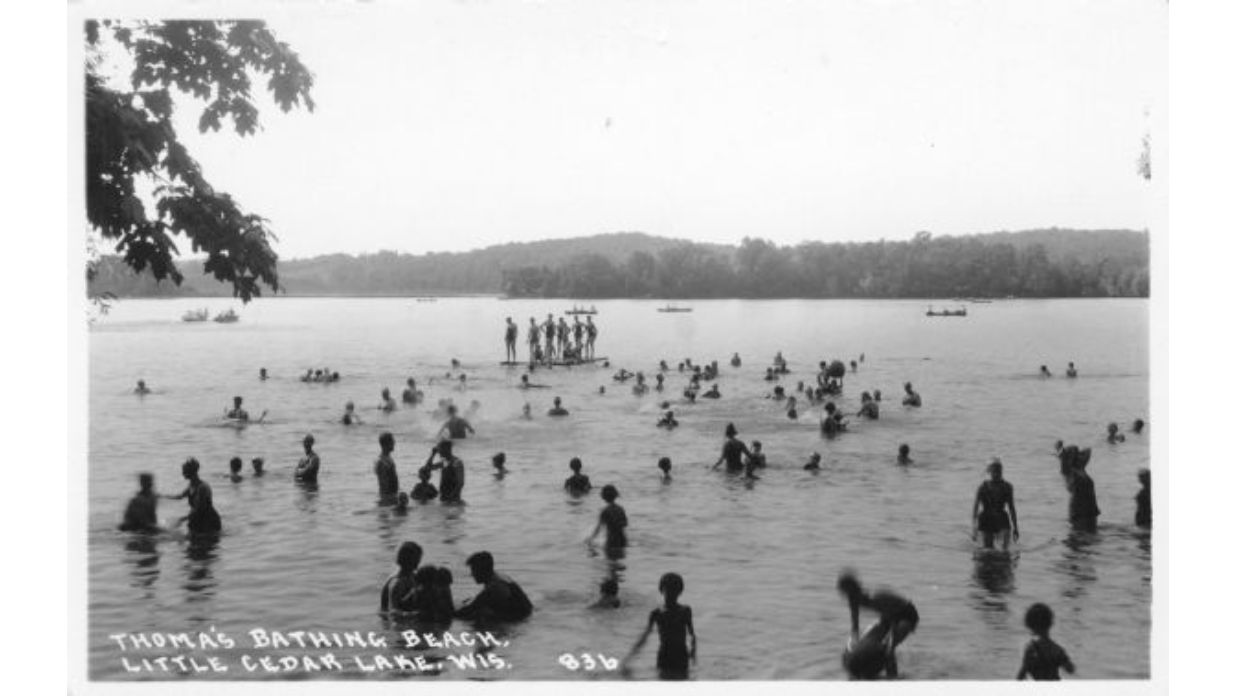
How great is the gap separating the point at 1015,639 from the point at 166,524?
1421cm

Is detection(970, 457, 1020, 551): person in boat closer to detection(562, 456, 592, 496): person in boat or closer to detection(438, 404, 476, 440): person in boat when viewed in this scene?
detection(562, 456, 592, 496): person in boat

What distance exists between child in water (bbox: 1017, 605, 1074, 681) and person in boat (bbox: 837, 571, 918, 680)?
1.37 m

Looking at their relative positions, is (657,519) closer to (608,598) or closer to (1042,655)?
(608,598)

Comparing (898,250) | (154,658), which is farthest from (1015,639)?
(898,250)

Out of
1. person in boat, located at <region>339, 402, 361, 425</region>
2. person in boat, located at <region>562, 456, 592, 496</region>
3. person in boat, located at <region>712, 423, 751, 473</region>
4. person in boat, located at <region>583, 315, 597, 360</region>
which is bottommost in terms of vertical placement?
person in boat, located at <region>562, 456, 592, 496</region>

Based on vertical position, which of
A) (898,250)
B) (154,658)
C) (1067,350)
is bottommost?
(154,658)

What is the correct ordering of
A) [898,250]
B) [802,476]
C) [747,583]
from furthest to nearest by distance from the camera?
[898,250]
[802,476]
[747,583]

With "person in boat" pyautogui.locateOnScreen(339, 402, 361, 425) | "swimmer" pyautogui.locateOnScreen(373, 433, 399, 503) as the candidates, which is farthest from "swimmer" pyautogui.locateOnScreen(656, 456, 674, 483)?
"person in boat" pyautogui.locateOnScreen(339, 402, 361, 425)

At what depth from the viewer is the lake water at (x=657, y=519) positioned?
14.9 metres

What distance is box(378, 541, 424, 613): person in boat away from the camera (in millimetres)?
15266

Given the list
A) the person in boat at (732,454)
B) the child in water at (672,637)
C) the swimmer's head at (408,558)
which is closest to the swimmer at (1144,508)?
the person in boat at (732,454)

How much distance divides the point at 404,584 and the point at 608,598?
286 centimetres

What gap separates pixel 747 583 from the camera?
1723 cm

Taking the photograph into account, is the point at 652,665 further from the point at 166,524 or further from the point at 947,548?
the point at 166,524
